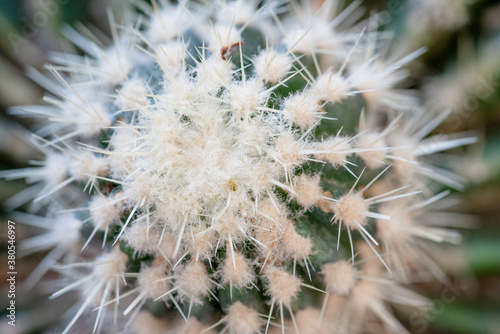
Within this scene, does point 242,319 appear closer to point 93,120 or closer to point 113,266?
point 113,266

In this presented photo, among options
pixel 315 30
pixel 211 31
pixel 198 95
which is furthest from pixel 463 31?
pixel 198 95


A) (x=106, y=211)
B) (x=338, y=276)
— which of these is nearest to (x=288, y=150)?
(x=338, y=276)

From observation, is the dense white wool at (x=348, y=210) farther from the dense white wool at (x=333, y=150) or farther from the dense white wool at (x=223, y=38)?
the dense white wool at (x=223, y=38)

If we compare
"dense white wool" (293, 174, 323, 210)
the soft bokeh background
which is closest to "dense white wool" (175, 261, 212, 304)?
"dense white wool" (293, 174, 323, 210)

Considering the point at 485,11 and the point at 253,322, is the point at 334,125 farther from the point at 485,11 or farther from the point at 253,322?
the point at 485,11

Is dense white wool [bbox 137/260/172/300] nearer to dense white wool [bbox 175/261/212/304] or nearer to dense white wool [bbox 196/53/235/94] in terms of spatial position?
dense white wool [bbox 175/261/212/304]

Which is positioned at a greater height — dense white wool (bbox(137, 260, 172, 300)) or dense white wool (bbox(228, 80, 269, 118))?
dense white wool (bbox(228, 80, 269, 118))

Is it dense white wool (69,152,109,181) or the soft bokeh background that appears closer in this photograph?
dense white wool (69,152,109,181)
